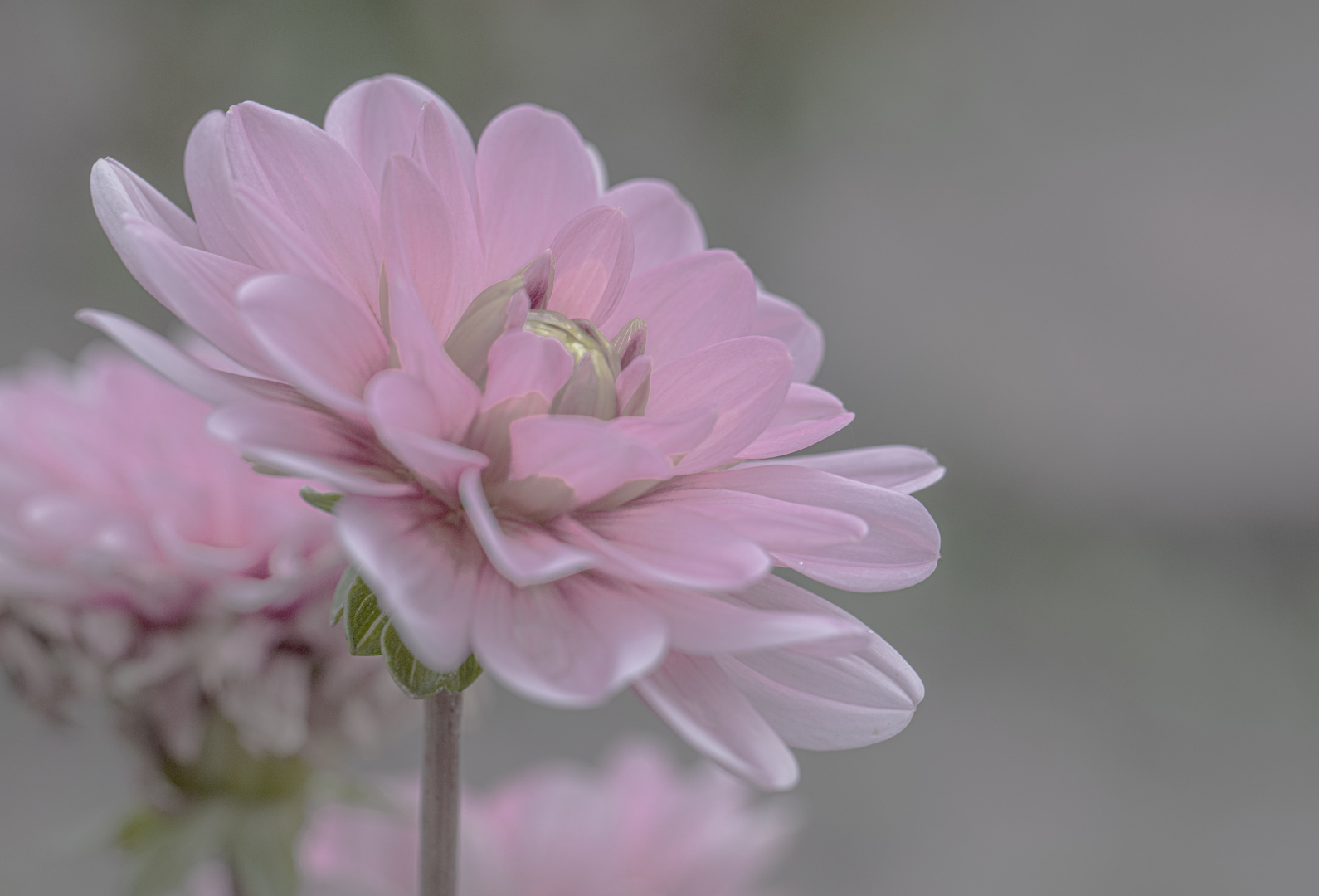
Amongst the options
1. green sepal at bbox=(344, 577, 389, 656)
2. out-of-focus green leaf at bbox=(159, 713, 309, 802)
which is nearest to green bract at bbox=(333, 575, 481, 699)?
green sepal at bbox=(344, 577, 389, 656)

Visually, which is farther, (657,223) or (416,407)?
(657,223)

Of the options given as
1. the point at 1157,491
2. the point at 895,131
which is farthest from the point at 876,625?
the point at 895,131

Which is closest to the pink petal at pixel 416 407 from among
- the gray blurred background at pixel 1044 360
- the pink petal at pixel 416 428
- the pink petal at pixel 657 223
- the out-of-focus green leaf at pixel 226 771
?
the pink petal at pixel 416 428

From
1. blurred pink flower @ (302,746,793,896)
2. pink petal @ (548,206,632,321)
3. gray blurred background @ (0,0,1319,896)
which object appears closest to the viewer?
pink petal @ (548,206,632,321)

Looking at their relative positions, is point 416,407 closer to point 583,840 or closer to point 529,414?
point 529,414

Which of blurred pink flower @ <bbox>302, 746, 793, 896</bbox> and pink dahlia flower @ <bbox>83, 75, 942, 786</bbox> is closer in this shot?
pink dahlia flower @ <bbox>83, 75, 942, 786</bbox>

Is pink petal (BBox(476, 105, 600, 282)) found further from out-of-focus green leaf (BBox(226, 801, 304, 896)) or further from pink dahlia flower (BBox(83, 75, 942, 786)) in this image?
out-of-focus green leaf (BBox(226, 801, 304, 896))

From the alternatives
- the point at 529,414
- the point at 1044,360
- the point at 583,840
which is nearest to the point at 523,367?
A: the point at 529,414
